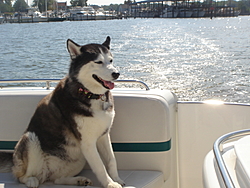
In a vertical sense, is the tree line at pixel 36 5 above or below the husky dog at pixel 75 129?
above

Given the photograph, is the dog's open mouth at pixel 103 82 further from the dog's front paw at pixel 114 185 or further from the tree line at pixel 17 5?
the tree line at pixel 17 5

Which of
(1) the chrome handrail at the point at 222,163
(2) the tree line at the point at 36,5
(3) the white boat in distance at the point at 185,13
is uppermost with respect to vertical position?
(2) the tree line at the point at 36,5

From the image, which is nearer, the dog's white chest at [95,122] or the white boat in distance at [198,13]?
the dog's white chest at [95,122]

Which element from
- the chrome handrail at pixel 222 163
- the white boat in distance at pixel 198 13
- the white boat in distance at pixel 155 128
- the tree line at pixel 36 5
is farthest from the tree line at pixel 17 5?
the chrome handrail at pixel 222 163

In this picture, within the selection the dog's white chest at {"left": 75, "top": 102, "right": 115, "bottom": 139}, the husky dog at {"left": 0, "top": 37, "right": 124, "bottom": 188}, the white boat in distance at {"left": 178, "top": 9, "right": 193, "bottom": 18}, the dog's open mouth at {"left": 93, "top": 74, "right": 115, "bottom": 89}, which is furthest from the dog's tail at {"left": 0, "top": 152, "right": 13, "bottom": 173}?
the white boat in distance at {"left": 178, "top": 9, "right": 193, "bottom": 18}

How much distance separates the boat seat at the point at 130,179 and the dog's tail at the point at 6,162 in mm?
57

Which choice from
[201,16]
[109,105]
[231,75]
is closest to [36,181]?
[109,105]

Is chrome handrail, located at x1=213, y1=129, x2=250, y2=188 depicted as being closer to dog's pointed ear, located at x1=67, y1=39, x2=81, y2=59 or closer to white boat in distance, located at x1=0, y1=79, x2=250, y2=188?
white boat in distance, located at x1=0, y1=79, x2=250, y2=188

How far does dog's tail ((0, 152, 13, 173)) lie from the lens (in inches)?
123

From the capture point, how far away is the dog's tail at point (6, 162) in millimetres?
3113

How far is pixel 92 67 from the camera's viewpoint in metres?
2.63

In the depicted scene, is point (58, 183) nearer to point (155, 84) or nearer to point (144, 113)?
point (144, 113)

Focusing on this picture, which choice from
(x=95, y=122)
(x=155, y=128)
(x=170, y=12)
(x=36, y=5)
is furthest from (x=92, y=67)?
(x=36, y=5)

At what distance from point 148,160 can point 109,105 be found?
0.73 metres
